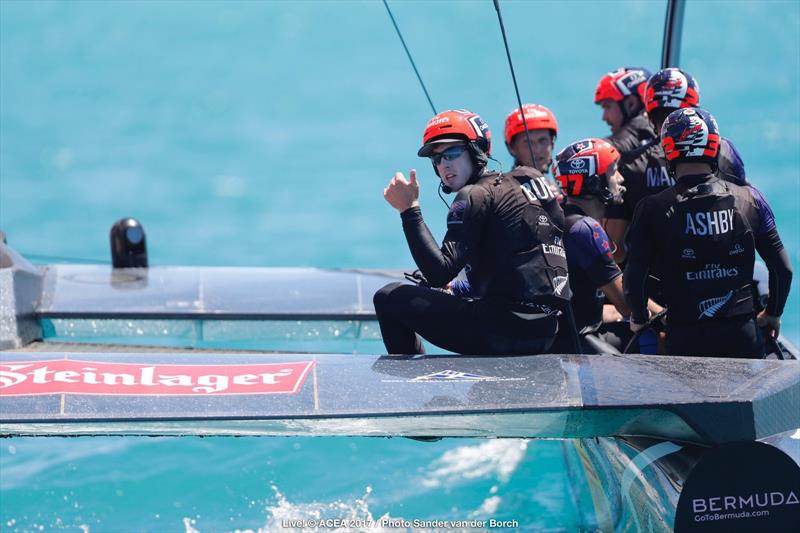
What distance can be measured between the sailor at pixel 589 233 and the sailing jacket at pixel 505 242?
320mm

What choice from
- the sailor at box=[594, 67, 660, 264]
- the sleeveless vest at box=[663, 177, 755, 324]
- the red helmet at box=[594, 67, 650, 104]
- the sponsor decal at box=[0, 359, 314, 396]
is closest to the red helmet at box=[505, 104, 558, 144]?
the sailor at box=[594, 67, 660, 264]

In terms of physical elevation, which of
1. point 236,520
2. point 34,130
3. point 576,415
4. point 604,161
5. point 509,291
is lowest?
point 236,520

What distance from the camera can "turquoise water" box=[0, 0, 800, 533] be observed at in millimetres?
12516

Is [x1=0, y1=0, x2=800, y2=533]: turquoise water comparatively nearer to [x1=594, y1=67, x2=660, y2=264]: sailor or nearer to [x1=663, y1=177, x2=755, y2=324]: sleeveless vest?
[x1=594, y1=67, x2=660, y2=264]: sailor

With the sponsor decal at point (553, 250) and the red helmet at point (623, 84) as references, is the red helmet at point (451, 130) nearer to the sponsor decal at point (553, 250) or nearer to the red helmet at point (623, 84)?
the sponsor decal at point (553, 250)

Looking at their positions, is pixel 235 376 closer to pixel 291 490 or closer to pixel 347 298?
pixel 291 490

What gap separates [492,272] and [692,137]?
0.88 m

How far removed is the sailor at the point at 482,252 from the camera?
418 cm

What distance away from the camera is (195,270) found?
7949mm

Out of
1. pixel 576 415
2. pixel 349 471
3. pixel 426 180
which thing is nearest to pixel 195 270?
pixel 349 471

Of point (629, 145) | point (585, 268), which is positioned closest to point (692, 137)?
point (585, 268)

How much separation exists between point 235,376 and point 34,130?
11.0 meters

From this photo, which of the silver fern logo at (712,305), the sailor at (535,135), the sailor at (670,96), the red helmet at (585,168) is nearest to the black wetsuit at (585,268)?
the red helmet at (585,168)

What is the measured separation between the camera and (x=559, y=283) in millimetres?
4363
